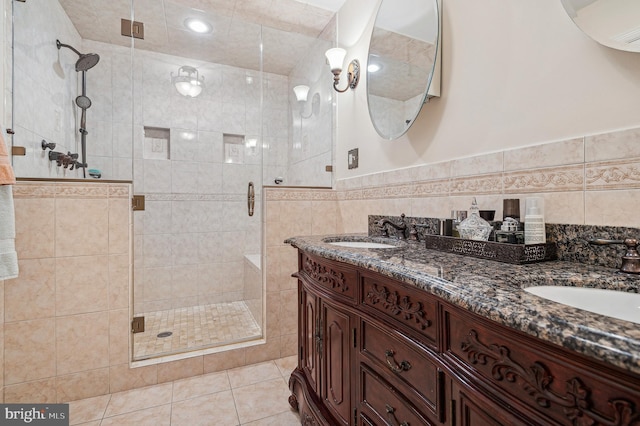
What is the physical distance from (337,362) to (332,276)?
0.34 meters

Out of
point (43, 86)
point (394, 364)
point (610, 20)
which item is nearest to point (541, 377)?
point (394, 364)

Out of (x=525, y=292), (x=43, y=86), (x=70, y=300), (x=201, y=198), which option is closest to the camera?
(x=525, y=292)

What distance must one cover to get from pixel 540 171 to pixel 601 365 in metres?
0.81

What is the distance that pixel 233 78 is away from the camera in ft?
8.59

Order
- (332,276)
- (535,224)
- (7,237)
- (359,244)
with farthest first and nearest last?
(359,244) < (7,237) < (332,276) < (535,224)

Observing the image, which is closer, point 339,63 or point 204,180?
point 339,63

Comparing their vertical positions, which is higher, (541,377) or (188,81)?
(188,81)

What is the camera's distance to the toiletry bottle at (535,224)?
95 cm

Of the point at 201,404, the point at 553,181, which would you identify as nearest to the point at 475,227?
the point at 553,181

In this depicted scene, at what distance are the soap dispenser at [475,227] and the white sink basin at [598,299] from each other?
0.38 metres

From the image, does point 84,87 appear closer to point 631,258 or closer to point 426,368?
point 426,368

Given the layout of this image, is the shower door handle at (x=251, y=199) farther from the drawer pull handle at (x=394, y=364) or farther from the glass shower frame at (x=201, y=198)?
the drawer pull handle at (x=394, y=364)

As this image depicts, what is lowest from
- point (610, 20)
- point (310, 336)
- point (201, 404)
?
point (201, 404)

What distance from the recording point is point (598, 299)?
66 centimetres
